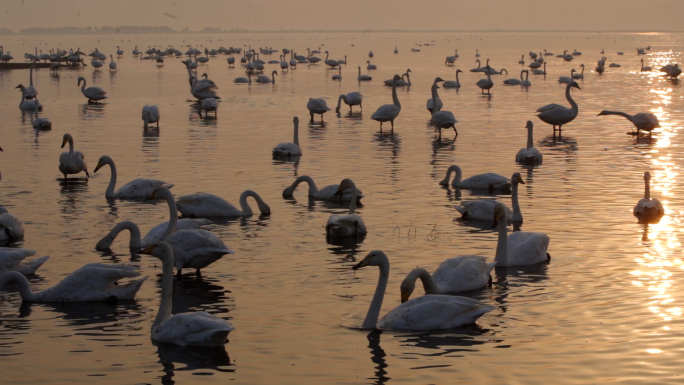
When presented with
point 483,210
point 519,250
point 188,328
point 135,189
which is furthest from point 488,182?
point 188,328

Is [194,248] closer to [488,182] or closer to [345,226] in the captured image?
[345,226]

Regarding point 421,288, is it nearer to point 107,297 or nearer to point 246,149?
point 107,297

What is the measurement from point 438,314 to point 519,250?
3.39 metres

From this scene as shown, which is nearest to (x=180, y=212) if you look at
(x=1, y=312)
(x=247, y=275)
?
(x=247, y=275)

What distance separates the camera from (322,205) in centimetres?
1891

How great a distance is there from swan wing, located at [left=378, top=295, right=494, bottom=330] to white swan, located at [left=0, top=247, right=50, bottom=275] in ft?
17.0

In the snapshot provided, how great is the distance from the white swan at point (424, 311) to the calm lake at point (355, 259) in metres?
0.16

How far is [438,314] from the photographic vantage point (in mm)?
10602

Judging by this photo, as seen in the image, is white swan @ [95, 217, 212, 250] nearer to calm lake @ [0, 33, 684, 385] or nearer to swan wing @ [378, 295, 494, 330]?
calm lake @ [0, 33, 684, 385]

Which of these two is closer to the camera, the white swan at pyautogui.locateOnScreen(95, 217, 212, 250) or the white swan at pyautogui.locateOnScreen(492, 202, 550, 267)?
the white swan at pyautogui.locateOnScreen(492, 202, 550, 267)

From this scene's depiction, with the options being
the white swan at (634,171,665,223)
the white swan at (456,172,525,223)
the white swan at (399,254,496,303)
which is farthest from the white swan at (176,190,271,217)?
the white swan at (634,171,665,223)

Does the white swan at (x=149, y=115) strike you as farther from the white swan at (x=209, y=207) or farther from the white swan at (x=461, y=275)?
the white swan at (x=461, y=275)

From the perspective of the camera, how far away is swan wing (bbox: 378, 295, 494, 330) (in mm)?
10602

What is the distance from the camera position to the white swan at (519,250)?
13.4 m
